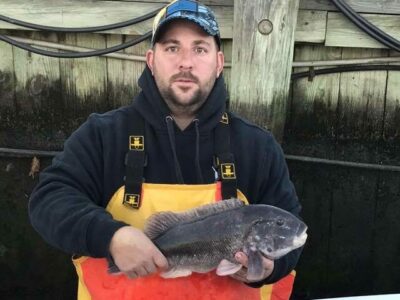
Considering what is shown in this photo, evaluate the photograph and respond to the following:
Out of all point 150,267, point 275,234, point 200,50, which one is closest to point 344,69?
point 200,50

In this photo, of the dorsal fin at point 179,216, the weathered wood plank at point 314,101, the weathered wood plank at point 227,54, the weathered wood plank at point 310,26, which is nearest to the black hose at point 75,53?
the weathered wood plank at point 227,54

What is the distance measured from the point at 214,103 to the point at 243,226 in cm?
67

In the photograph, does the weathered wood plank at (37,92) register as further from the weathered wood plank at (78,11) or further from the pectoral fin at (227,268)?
the pectoral fin at (227,268)

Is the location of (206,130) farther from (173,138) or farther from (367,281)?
(367,281)

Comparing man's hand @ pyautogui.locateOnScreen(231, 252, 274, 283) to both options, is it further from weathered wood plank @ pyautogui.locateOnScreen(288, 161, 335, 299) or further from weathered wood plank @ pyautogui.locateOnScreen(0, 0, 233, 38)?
weathered wood plank @ pyautogui.locateOnScreen(0, 0, 233, 38)

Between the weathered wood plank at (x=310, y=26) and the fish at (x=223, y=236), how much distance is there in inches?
69.7

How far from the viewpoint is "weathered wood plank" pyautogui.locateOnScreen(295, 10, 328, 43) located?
3.87 meters

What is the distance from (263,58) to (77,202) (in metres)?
1.68

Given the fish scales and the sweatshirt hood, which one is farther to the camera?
the sweatshirt hood

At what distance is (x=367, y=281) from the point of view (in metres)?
4.46

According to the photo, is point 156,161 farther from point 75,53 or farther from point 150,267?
point 75,53

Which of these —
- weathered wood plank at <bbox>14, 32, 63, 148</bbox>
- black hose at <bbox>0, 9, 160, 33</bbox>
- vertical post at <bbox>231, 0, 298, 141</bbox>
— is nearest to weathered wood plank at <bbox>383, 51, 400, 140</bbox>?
vertical post at <bbox>231, 0, 298, 141</bbox>

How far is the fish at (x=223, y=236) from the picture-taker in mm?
2418

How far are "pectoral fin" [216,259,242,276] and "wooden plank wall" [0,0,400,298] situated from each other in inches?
70.0
